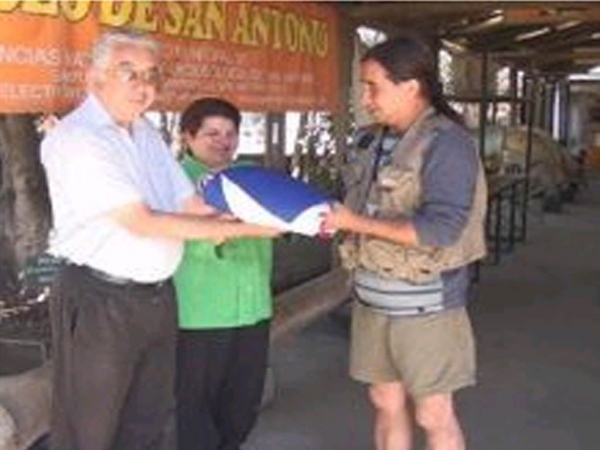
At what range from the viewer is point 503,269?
34.0 feet

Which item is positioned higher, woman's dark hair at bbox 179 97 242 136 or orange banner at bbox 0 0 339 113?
orange banner at bbox 0 0 339 113

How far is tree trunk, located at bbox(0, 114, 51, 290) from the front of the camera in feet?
14.4

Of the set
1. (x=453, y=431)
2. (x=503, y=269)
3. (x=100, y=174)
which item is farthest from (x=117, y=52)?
(x=503, y=269)

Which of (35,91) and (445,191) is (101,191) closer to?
(35,91)

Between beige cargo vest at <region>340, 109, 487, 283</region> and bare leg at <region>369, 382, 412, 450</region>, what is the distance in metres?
0.42

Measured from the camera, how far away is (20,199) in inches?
173

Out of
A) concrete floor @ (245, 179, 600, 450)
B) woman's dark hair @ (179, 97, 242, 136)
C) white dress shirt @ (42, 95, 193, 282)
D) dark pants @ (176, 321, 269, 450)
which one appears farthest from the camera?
concrete floor @ (245, 179, 600, 450)

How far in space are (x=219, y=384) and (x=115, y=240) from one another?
98 cm

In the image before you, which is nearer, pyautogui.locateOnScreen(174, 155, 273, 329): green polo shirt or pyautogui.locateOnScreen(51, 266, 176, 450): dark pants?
pyautogui.locateOnScreen(51, 266, 176, 450): dark pants

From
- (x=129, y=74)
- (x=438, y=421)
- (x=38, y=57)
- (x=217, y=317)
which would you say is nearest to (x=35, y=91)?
(x=38, y=57)

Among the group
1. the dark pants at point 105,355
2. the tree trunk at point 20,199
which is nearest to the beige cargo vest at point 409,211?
the dark pants at point 105,355

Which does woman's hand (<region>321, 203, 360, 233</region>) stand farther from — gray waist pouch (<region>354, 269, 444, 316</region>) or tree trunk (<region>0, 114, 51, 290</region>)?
tree trunk (<region>0, 114, 51, 290</region>)

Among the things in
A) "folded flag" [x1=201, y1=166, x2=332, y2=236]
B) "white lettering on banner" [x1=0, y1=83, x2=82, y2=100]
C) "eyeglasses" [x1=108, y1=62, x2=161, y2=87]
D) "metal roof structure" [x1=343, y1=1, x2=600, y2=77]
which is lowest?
"folded flag" [x1=201, y1=166, x2=332, y2=236]

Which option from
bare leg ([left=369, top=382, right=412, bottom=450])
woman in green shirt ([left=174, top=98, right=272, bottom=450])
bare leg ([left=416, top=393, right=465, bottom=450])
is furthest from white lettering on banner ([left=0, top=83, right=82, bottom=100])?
bare leg ([left=416, top=393, right=465, bottom=450])
